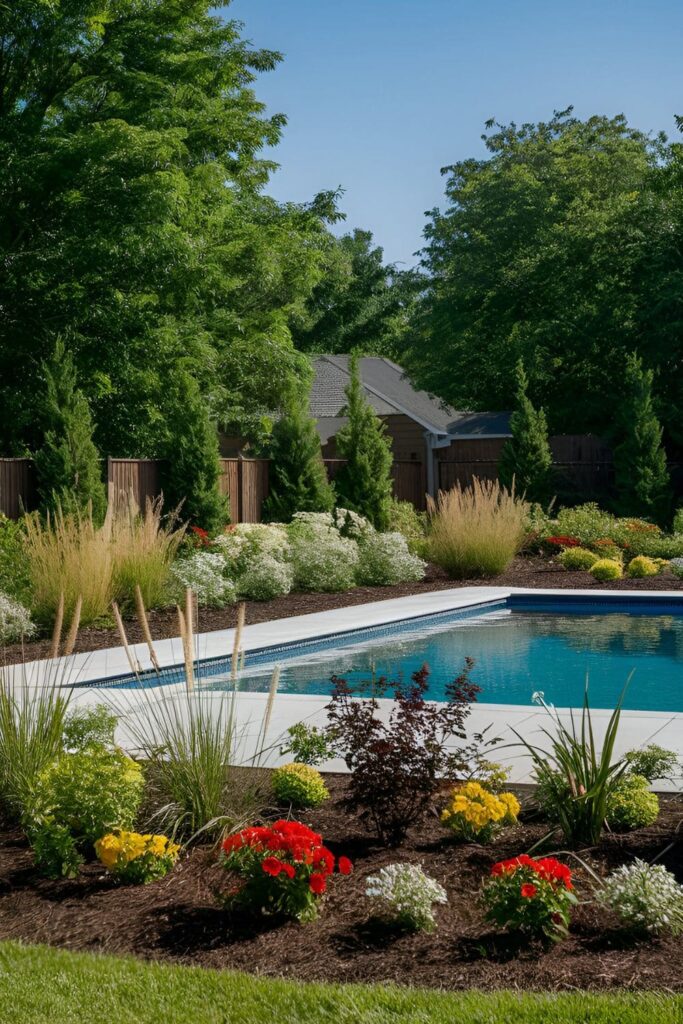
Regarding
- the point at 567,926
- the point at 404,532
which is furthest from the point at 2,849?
the point at 404,532

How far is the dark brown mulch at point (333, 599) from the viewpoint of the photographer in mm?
10180

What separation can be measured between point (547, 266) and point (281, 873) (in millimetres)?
27084

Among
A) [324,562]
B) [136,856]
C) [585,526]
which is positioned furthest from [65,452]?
[136,856]

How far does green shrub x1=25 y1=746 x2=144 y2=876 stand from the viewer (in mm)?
4141

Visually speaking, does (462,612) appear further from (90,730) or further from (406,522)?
(90,730)

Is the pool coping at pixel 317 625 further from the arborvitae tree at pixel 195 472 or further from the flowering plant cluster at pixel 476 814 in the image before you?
the arborvitae tree at pixel 195 472

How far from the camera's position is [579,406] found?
1105 inches

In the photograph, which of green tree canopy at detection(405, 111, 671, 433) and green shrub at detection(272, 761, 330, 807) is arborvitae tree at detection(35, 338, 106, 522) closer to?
green shrub at detection(272, 761, 330, 807)

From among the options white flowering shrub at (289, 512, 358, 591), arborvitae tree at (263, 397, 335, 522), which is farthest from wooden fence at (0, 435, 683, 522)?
white flowering shrub at (289, 512, 358, 591)

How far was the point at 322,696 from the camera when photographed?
739cm

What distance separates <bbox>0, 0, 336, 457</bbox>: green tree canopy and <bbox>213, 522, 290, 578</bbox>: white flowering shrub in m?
1.96

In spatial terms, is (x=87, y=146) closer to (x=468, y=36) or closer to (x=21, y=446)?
(x=21, y=446)

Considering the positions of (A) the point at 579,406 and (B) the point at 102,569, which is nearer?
(B) the point at 102,569

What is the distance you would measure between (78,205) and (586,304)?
555 inches
